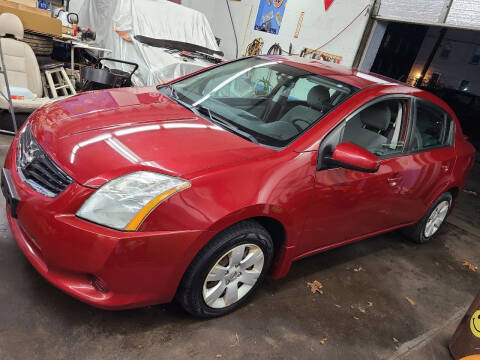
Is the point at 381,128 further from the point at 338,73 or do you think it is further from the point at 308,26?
the point at 308,26

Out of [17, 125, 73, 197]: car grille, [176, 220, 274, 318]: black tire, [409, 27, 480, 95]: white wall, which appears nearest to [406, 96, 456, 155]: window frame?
[176, 220, 274, 318]: black tire

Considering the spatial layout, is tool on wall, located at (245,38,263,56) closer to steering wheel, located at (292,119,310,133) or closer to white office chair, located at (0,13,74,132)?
white office chair, located at (0,13,74,132)

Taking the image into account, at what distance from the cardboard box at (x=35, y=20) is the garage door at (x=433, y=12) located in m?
5.04

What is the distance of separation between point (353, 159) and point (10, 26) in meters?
4.63

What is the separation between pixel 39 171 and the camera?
1.84 m

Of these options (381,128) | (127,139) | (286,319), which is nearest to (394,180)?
(381,128)

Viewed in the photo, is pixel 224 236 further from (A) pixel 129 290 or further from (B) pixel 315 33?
(B) pixel 315 33

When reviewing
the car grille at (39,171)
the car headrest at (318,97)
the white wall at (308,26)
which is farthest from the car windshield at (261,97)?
the white wall at (308,26)

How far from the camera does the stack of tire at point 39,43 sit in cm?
552

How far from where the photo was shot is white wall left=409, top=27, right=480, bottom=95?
1488cm

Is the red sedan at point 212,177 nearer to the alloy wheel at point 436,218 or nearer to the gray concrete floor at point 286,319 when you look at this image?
the gray concrete floor at point 286,319

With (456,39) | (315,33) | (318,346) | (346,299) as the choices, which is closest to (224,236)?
(318,346)

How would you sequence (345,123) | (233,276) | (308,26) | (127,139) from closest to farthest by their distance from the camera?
(127,139), (233,276), (345,123), (308,26)

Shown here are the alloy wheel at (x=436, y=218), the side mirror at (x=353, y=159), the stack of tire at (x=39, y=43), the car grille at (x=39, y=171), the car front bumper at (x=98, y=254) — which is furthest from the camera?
the stack of tire at (x=39, y=43)
